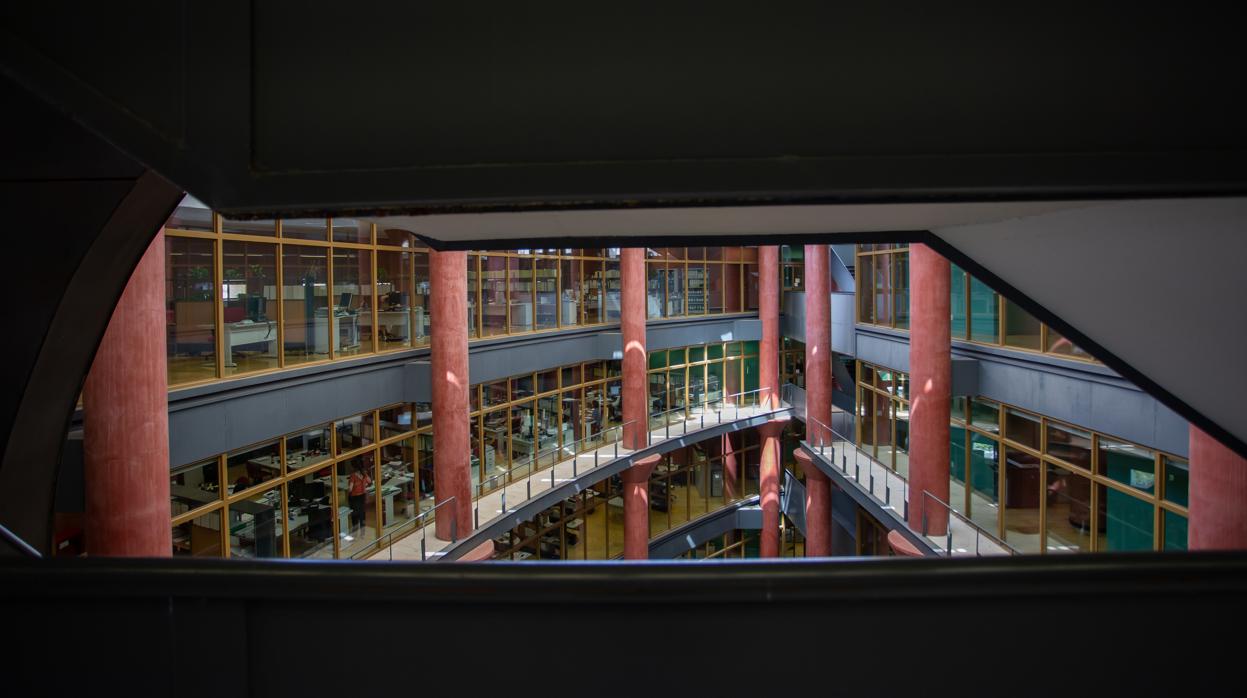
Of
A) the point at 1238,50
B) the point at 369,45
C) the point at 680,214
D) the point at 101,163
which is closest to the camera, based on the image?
the point at 1238,50

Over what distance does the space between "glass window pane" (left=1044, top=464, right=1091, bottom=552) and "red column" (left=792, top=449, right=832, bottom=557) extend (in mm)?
9838

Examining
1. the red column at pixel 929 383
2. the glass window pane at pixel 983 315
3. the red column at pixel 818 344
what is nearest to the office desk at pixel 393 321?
the red column at pixel 929 383

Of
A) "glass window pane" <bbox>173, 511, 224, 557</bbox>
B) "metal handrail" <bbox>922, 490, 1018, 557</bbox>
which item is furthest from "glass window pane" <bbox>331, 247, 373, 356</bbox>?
"metal handrail" <bbox>922, 490, 1018, 557</bbox>

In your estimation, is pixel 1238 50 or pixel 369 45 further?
pixel 369 45

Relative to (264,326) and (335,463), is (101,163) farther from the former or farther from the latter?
(335,463)

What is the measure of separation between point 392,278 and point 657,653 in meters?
14.2

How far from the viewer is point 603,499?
2348cm

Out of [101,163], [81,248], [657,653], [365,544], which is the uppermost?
[101,163]

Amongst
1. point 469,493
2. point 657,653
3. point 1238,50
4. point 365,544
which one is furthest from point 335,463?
point 1238,50

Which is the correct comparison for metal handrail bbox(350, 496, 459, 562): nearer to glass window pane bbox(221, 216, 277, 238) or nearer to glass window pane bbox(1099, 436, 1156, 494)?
glass window pane bbox(221, 216, 277, 238)

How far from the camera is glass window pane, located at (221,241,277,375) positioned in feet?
36.3

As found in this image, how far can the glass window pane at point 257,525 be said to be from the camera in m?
11.4

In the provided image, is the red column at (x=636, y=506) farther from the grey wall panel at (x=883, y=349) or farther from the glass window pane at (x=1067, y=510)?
the glass window pane at (x=1067, y=510)

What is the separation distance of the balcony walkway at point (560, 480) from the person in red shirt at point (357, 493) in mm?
764
